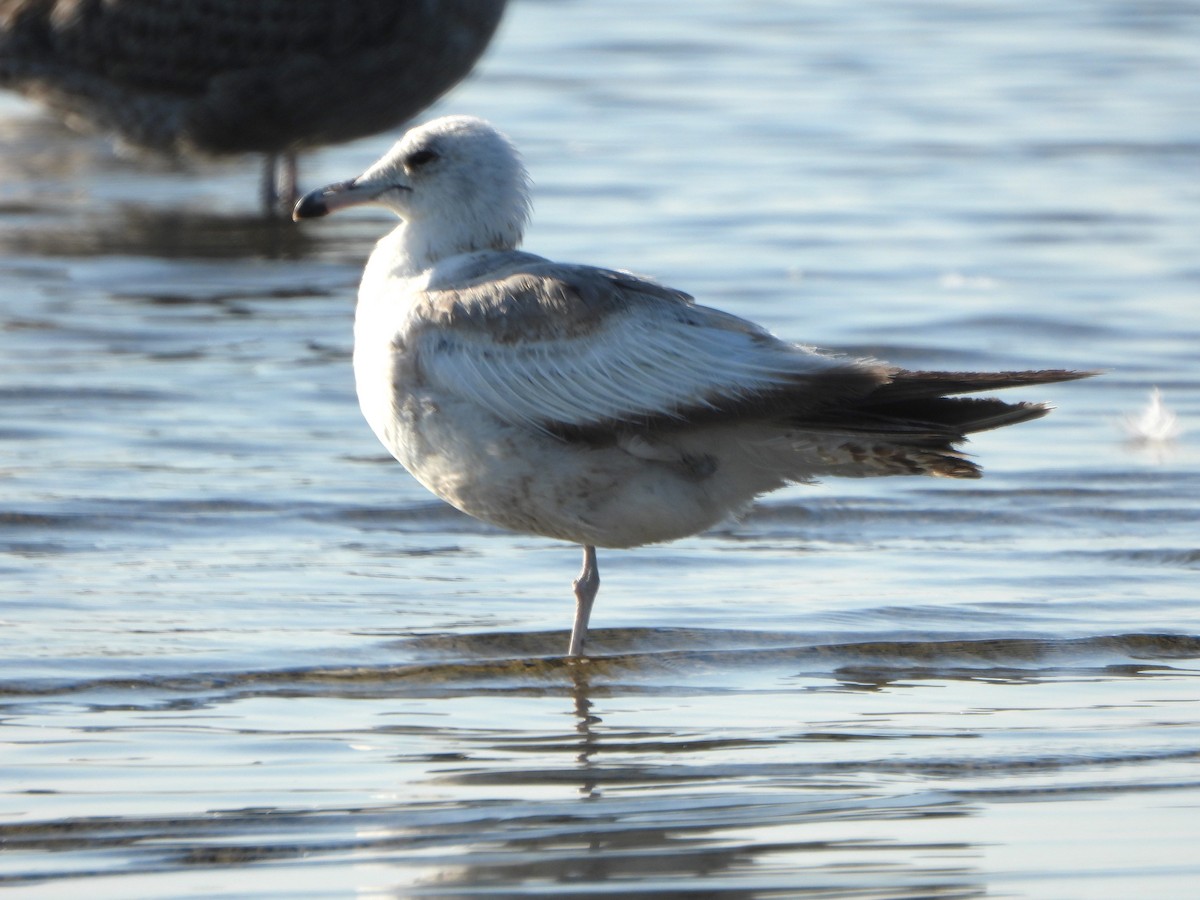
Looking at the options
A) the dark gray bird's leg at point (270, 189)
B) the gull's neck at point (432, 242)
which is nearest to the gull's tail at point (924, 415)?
the gull's neck at point (432, 242)

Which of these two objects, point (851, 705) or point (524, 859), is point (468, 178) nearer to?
point (851, 705)

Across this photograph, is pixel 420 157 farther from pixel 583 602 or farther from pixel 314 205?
pixel 583 602

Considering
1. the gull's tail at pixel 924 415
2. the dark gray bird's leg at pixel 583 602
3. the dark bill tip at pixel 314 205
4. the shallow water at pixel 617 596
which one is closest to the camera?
the shallow water at pixel 617 596

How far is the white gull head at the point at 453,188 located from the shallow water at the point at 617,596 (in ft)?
3.19

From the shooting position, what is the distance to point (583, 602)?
17.5 feet

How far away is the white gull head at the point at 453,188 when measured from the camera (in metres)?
5.44

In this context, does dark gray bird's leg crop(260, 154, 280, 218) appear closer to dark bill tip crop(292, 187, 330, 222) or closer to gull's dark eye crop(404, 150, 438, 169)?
dark bill tip crop(292, 187, 330, 222)

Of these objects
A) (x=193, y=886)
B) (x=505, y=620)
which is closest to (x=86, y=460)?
(x=505, y=620)

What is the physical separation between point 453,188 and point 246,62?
5.50m

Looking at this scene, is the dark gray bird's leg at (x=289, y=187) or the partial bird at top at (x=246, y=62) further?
the dark gray bird's leg at (x=289, y=187)

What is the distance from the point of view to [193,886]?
3.74 metres

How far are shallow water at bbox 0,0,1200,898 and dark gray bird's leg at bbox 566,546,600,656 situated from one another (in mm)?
80

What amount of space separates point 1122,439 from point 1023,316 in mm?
1672

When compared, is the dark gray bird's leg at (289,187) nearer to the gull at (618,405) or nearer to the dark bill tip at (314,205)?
the dark bill tip at (314,205)
